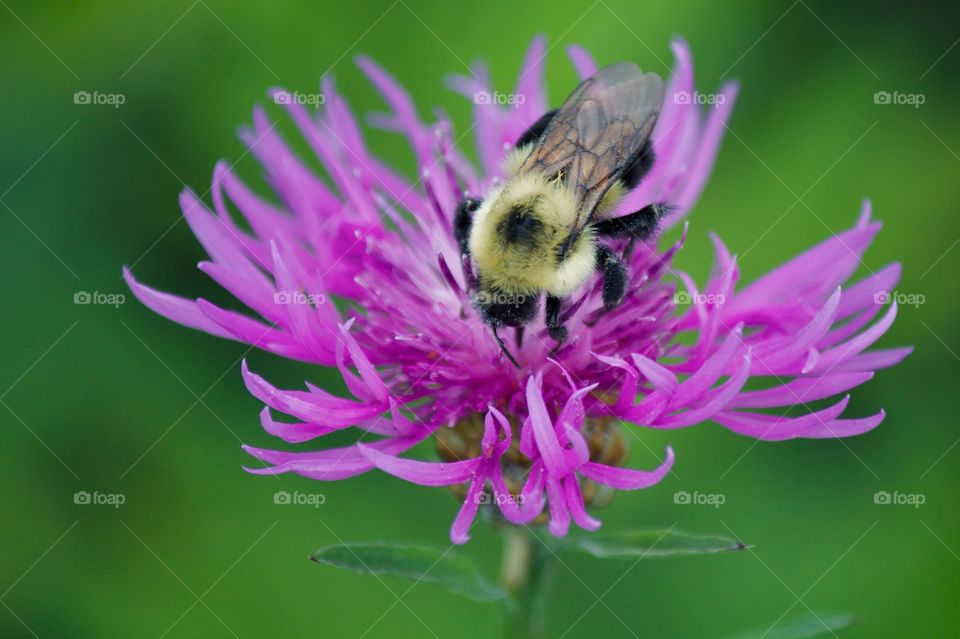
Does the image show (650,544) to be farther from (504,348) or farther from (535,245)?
(535,245)

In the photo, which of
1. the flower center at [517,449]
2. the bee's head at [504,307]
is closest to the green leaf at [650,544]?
the flower center at [517,449]

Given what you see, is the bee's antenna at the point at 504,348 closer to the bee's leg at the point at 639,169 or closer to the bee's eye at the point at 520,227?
the bee's eye at the point at 520,227

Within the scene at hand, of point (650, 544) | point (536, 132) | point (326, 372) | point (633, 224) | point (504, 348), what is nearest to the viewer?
point (650, 544)

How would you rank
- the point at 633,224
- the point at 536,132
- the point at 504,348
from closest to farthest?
the point at 504,348
the point at 633,224
the point at 536,132

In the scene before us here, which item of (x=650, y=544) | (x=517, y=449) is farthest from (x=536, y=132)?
(x=650, y=544)

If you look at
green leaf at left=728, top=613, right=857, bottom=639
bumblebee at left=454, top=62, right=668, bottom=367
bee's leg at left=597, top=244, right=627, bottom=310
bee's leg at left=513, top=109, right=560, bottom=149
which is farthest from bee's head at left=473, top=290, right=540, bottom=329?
green leaf at left=728, top=613, right=857, bottom=639

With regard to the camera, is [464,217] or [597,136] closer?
[597,136]

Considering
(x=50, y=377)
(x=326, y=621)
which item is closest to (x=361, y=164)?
(x=50, y=377)

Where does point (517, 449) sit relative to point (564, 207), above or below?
below
